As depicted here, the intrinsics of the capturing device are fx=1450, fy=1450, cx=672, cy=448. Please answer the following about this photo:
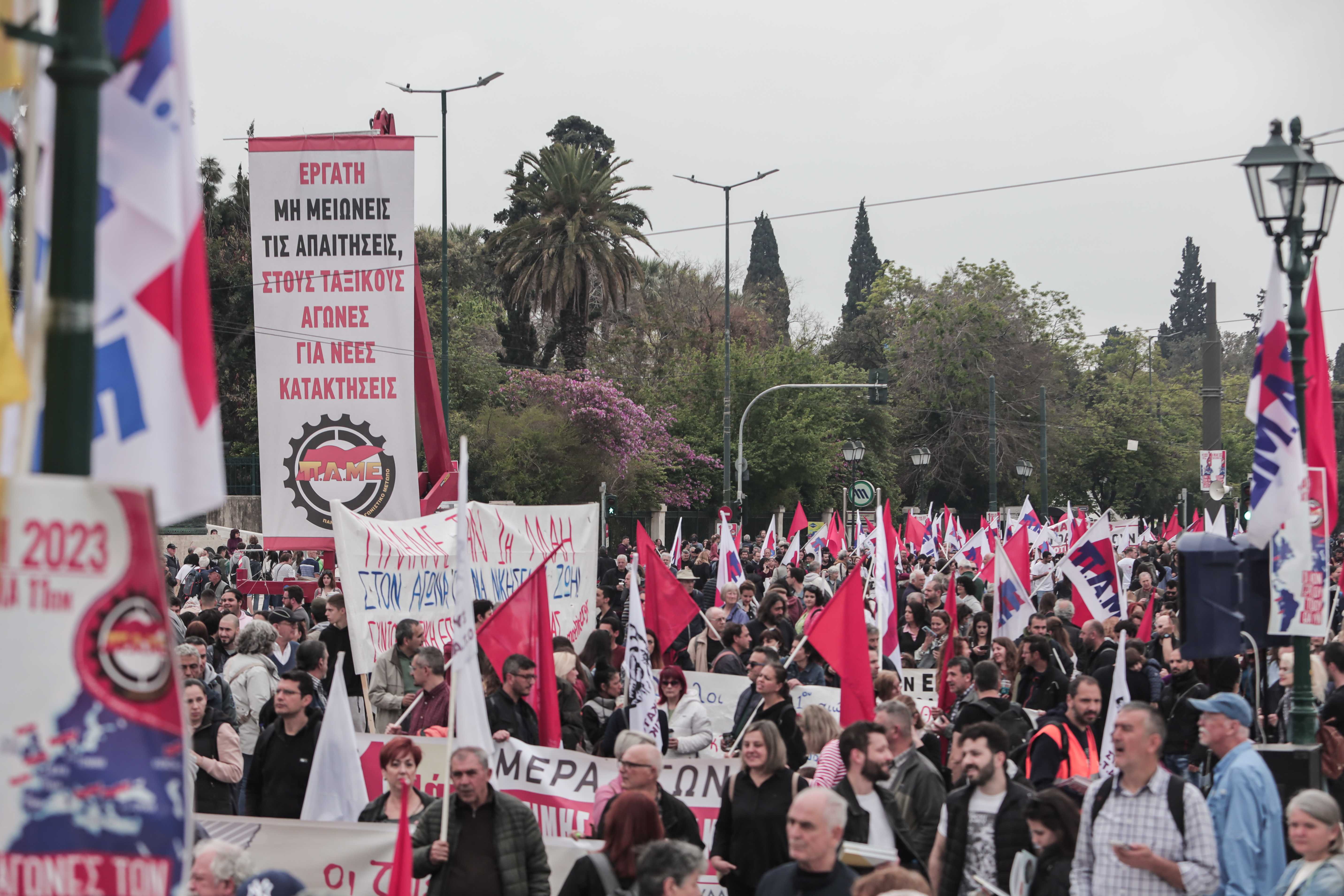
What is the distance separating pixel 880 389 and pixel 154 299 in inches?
1420

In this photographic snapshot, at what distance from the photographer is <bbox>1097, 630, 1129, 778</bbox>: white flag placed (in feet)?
25.5

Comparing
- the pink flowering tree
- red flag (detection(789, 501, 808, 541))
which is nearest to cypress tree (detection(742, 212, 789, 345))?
the pink flowering tree

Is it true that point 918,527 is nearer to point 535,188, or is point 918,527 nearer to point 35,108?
point 535,188

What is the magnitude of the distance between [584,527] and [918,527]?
17874mm

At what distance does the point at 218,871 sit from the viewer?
499 cm

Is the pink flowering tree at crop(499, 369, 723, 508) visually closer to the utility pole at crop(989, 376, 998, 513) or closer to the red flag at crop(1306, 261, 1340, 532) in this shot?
the utility pole at crop(989, 376, 998, 513)

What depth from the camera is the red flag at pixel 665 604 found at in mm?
12820

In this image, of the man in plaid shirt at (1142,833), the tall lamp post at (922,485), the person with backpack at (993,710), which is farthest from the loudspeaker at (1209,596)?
the tall lamp post at (922,485)

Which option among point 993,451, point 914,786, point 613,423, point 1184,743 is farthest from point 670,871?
point 993,451

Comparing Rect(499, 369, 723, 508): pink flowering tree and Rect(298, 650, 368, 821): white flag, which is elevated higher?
Rect(499, 369, 723, 508): pink flowering tree

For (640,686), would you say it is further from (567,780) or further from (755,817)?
(755,817)

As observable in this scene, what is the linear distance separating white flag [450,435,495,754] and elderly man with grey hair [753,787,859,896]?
1.44 metres

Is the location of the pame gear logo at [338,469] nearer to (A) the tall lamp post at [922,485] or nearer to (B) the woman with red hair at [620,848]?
(B) the woman with red hair at [620,848]

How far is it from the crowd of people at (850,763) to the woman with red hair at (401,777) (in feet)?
0.04
